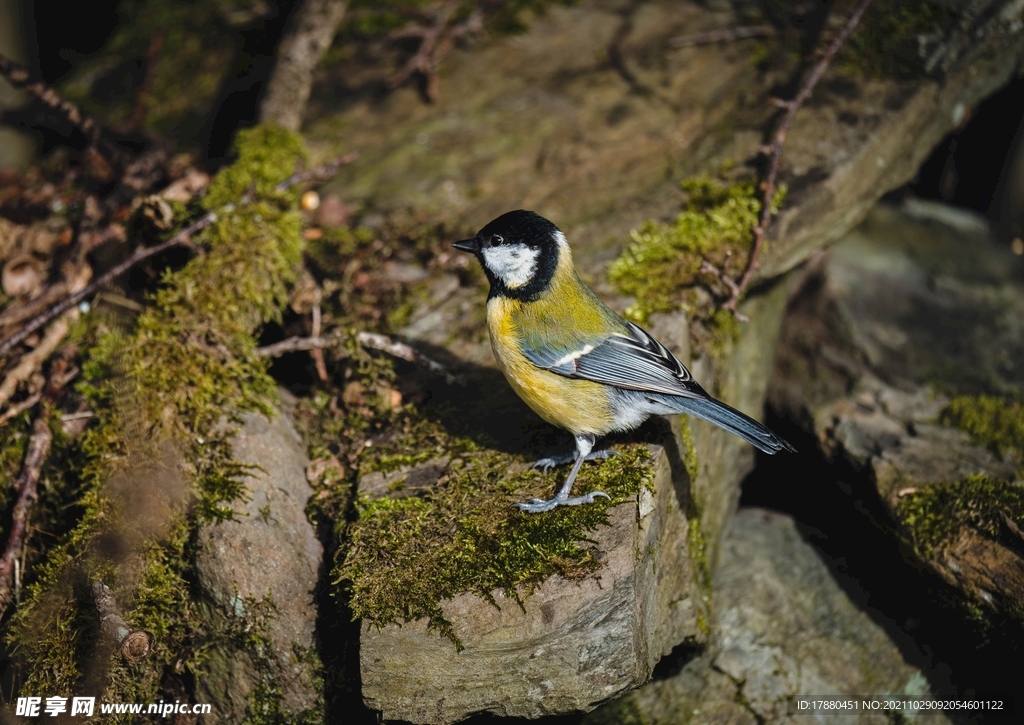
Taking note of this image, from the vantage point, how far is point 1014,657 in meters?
3.28

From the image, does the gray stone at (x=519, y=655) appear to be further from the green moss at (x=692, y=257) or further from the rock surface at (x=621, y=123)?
the rock surface at (x=621, y=123)

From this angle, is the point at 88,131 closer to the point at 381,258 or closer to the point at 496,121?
the point at 381,258

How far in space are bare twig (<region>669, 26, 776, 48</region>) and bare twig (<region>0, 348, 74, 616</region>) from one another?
434 cm

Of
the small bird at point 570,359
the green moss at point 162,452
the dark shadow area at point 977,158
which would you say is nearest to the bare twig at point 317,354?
the green moss at point 162,452

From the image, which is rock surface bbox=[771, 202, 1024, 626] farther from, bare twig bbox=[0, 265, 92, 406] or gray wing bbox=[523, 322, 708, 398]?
bare twig bbox=[0, 265, 92, 406]

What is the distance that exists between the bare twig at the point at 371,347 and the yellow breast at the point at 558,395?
583 millimetres

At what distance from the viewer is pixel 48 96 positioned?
462 cm

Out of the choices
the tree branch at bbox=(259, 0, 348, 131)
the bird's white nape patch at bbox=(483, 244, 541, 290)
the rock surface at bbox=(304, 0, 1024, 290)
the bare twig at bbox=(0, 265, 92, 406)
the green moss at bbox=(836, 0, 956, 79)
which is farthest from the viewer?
the tree branch at bbox=(259, 0, 348, 131)

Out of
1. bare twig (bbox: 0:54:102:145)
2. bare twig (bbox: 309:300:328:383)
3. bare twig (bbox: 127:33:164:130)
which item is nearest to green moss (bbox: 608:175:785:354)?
bare twig (bbox: 309:300:328:383)

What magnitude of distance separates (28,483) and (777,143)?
3928mm

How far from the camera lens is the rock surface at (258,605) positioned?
116 inches

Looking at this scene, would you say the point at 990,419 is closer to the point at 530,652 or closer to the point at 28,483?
the point at 530,652

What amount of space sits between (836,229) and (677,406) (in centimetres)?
192

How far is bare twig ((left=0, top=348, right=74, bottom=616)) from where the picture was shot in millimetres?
3088
